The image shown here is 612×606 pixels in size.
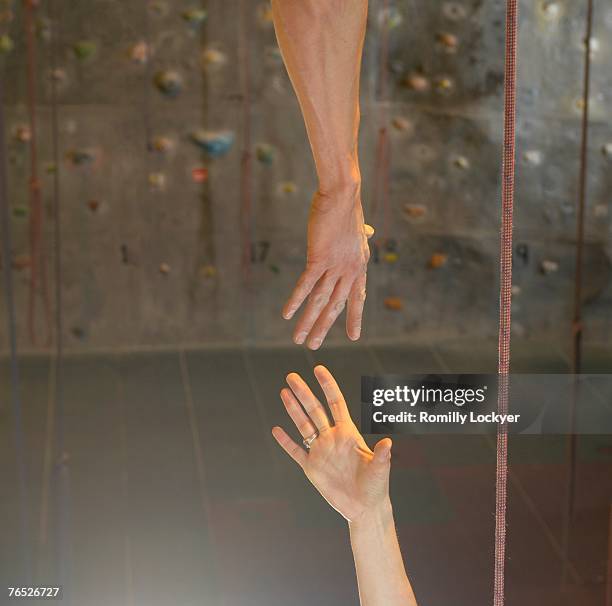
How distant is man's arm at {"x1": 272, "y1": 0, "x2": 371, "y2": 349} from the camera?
3.46 ft

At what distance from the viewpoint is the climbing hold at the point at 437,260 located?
6.03 feet

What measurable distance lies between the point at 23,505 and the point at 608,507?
2.98 feet

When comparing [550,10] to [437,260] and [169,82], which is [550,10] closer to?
[437,260]

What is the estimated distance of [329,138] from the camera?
1.10 m

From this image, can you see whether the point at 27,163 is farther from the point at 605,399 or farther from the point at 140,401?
the point at 605,399

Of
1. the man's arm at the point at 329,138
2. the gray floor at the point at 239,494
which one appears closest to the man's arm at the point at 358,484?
the man's arm at the point at 329,138

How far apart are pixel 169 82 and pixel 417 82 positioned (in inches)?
14.8

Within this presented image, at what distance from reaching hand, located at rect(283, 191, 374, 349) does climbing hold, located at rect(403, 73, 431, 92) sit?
66 centimetres

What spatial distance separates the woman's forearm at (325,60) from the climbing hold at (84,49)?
2.28 feet

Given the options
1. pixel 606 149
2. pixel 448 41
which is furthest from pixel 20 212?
pixel 606 149

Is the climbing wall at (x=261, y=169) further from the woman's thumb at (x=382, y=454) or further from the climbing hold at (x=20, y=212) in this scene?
the woman's thumb at (x=382, y=454)

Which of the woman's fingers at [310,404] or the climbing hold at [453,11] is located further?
the climbing hold at [453,11]

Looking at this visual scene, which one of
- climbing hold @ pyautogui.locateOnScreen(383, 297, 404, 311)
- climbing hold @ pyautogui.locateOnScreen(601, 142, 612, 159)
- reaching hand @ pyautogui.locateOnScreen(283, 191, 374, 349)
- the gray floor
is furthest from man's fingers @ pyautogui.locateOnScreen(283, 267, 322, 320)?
climbing hold @ pyautogui.locateOnScreen(601, 142, 612, 159)

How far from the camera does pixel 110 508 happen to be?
1780mm
